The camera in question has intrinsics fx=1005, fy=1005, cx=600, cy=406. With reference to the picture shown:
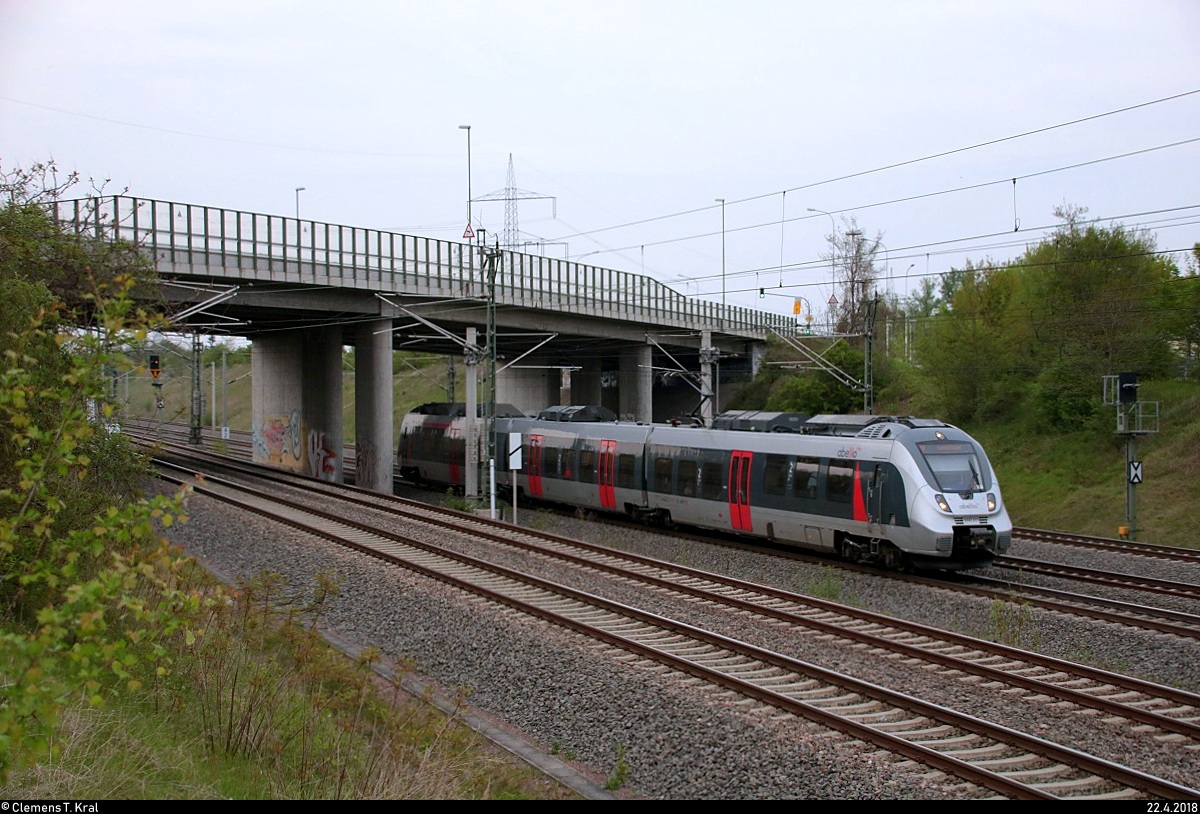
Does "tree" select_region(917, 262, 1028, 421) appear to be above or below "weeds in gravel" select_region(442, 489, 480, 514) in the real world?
above

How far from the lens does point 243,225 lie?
1230 inches

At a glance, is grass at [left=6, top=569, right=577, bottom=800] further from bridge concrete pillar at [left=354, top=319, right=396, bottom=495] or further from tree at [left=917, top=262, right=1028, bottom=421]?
tree at [left=917, top=262, right=1028, bottom=421]

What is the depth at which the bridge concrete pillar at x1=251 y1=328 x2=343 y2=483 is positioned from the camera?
4153 centimetres

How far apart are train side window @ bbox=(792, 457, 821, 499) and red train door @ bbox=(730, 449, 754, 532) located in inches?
62.1

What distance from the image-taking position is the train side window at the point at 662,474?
2523 centimetres

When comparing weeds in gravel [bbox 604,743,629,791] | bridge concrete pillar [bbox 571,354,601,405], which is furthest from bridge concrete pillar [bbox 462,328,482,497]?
weeds in gravel [bbox 604,743,629,791]

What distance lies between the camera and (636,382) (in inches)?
2050

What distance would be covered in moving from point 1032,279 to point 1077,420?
20.5 feet

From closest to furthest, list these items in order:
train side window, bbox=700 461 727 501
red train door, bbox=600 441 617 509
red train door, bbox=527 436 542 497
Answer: train side window, bbox=700 461 727 501, red train door, bbox=600 441 617 509, red train door, bbox=527 436 542 497

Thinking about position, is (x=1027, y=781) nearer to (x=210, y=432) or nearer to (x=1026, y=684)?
(x=1026, y=684)

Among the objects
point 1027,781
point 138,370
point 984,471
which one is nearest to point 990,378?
point 984,471

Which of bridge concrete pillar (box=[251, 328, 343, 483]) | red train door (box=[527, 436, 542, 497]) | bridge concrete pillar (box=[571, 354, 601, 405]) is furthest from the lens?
bridge concrete pillar (box=[571, 354, 601, 405])

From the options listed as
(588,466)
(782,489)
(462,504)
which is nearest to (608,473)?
(588,466)

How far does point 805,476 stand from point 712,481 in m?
3.45
